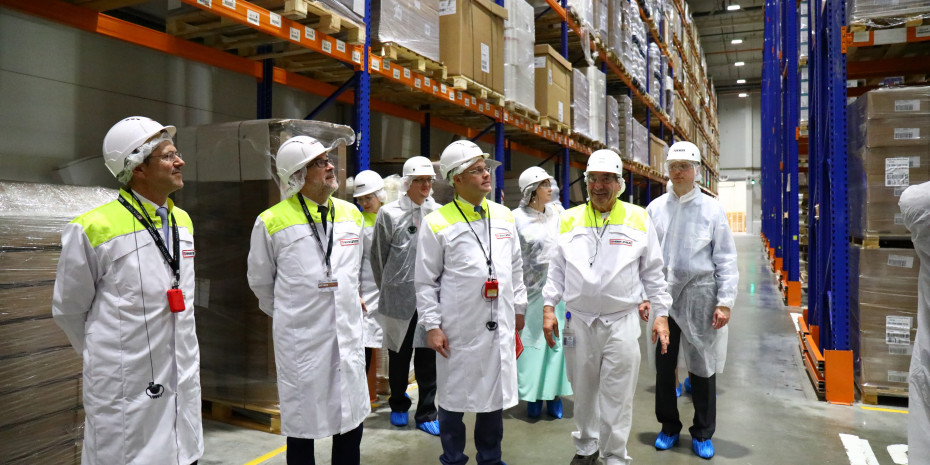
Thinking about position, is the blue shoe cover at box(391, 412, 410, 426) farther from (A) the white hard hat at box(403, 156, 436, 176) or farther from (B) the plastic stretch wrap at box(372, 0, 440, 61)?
(B) the plastic stretch wrap at box(372, 0, 440, 61)

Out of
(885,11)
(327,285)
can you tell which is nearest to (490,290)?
(327,285)

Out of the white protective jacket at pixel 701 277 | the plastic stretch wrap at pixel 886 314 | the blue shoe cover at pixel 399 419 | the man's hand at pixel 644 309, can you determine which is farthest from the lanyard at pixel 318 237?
the plastic stretch wrap at pixel 886 314

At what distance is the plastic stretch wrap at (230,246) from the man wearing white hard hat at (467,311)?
1382 mm

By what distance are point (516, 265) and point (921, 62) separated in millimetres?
5293

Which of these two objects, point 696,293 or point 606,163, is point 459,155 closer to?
point 606,163

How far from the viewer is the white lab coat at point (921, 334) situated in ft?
7.88

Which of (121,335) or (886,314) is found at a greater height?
(121,335)

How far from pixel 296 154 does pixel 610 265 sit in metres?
1.78

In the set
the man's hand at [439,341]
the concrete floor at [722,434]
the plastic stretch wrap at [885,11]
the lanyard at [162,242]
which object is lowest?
the concrete floor at [722,434]

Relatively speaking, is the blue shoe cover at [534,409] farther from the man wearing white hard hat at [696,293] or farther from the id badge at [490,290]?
the id badge at [490,290]

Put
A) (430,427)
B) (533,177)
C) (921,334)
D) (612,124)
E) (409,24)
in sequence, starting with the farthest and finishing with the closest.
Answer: (612,124) → (409,24) → (533,177) → (430,427) → (921,334)

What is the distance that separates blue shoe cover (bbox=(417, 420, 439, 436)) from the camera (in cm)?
444

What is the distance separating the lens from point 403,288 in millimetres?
4602

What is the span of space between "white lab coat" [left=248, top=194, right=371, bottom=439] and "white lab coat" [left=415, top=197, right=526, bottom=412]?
47cm
